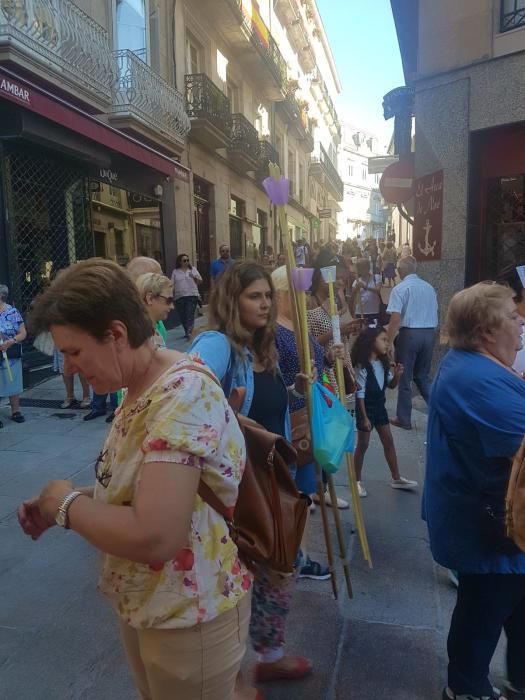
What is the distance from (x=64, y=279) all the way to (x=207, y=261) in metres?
15.7

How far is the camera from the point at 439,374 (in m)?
2.06

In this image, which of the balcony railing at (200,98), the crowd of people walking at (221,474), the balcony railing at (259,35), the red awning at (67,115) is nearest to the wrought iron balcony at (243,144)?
the balcony railing at (200,98)

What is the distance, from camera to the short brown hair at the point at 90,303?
3.92ft

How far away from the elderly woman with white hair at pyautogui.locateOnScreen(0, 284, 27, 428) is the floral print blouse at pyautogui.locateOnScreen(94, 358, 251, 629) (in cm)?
557

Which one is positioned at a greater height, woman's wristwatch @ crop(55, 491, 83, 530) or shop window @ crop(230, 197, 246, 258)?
shop window @ crop(230, 197, 246, 258)

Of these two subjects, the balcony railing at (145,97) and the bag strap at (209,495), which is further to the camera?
the balcony railing at (145,97)

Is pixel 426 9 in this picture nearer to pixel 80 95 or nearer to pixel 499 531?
pixel 80 95

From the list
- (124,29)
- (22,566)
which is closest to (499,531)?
(22,566)

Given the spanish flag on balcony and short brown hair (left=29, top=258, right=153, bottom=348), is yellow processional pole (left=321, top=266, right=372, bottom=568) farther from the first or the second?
the spanish flag on balcony

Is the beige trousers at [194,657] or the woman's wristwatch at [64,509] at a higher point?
the woman's wristwatch at [64,509]

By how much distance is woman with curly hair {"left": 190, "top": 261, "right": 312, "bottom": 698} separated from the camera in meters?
2.20

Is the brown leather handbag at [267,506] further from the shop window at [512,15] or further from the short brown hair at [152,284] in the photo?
the shop window at [512,15]

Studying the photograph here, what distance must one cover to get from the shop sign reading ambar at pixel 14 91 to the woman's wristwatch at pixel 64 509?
271 inches

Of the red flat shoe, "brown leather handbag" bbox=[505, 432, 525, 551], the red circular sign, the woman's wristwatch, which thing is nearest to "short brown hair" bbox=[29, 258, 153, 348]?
the woman's wristwatch
